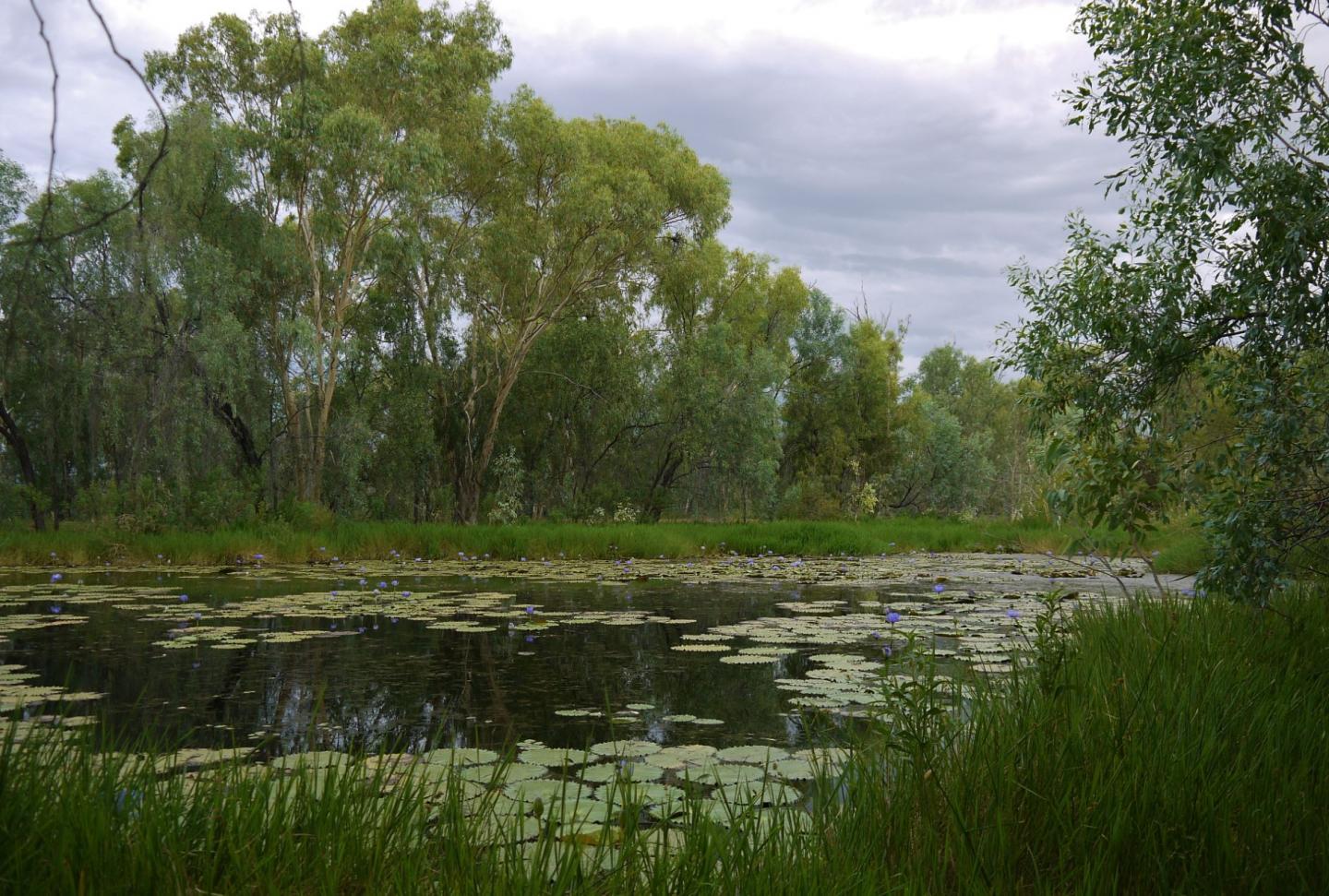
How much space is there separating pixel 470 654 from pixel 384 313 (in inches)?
787

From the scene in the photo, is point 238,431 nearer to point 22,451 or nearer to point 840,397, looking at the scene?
point 22,451

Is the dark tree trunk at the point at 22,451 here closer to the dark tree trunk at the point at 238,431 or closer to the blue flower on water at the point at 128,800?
the dark tree trunk at the point at 238,431

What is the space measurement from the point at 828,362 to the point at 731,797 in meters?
30.4

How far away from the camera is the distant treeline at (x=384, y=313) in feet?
51.5

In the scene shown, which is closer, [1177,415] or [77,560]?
[1177,415]

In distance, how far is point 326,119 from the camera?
17.4 m

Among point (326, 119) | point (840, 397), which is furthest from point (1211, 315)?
point (840, 397)

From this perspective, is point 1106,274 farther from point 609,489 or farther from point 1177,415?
point 609,489

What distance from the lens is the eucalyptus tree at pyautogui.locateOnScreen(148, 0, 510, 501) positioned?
1820 centimetres

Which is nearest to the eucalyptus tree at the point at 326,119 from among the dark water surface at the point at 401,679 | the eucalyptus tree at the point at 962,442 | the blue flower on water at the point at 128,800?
the dark water surface at the point at 401,679

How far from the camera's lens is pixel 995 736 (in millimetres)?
2441

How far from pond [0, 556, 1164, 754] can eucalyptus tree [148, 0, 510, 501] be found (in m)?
9.75

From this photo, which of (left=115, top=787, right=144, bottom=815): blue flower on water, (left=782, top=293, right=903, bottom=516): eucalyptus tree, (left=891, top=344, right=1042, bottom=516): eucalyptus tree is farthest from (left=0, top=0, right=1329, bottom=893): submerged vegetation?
(left=891, top=344, right=1042, bottom=516): eucalyptus tree

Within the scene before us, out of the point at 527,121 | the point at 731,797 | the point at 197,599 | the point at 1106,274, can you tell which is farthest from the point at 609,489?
the point at 731,797
